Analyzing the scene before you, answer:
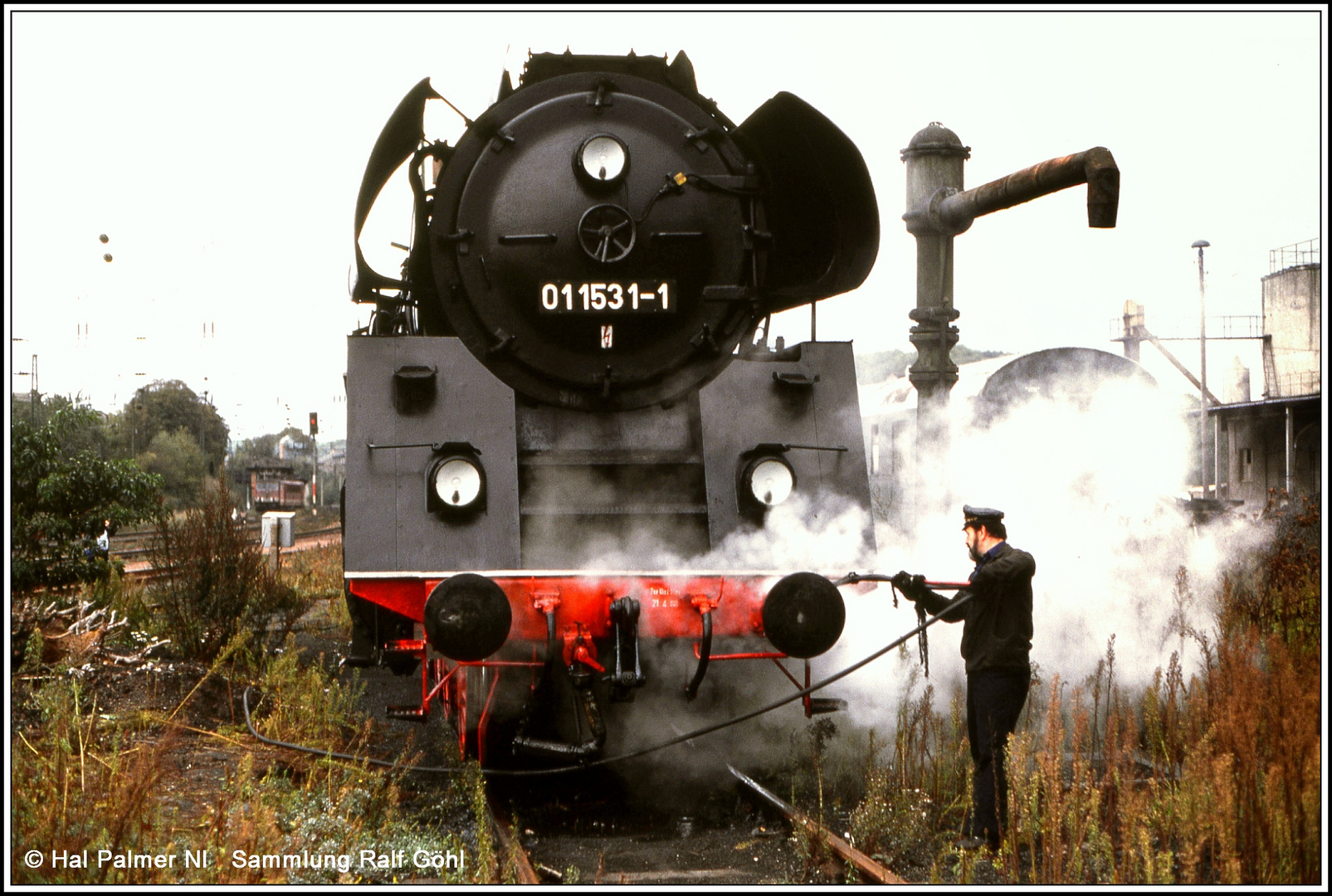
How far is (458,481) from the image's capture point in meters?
3.82

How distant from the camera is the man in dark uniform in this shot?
3592 mm

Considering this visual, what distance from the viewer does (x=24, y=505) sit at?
6.77 metres

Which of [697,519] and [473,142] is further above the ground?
[473,142]

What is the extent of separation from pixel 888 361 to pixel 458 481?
1817 centimetres

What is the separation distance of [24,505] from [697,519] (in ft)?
16.4

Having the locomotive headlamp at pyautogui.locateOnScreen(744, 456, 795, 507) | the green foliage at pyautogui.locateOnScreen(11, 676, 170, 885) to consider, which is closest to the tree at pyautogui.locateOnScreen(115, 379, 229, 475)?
the green foliage at pyautogui.locateOnScreen(11, 676, 170, 885)

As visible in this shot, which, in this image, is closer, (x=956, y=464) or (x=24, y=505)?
(x=956, y=464)

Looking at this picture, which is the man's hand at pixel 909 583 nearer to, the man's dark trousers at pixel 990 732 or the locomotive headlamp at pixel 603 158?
the man's dark trousers at pixel 990 732

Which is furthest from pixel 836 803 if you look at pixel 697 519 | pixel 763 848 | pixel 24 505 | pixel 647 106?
pixel 24 505

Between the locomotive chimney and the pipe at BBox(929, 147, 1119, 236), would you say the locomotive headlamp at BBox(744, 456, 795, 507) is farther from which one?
the locomotive chimney

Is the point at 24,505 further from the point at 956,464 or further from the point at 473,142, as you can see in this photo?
the point at 956,464

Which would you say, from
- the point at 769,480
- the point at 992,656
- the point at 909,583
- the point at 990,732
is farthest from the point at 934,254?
the point at 990,732

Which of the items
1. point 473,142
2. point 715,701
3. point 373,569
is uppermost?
point 473,142

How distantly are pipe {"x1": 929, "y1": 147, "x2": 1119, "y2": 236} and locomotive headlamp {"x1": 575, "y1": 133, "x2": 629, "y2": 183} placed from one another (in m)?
1.90
